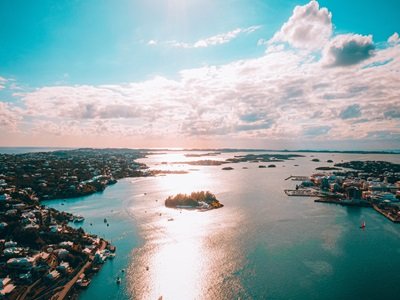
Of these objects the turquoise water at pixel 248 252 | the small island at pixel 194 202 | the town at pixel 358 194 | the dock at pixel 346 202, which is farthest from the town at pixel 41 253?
the dock at pixel 346 202

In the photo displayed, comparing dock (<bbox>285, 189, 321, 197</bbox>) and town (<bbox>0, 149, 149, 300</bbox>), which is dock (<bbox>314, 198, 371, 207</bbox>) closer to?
dock (<bbox>285, 189, 321, 197</bbox>)

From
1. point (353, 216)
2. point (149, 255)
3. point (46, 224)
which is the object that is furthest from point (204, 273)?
point (353, 216)

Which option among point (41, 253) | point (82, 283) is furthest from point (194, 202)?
point (82, 283)

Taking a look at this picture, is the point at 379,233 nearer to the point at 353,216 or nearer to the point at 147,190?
the point at 353,216

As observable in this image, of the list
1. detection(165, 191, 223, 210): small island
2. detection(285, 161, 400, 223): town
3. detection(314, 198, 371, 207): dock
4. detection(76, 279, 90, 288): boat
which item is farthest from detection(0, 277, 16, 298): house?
detection(314, 198, 371, 207): dock

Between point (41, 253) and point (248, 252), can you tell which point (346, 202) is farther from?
point (41, 253)

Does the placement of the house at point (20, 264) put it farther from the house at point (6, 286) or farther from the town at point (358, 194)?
the town at point (358, 194)
